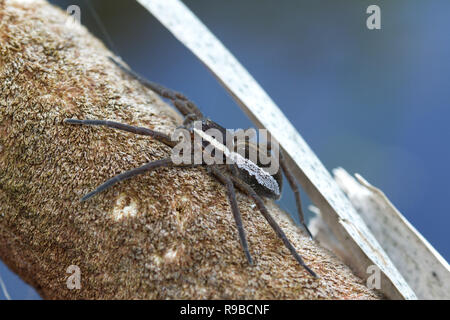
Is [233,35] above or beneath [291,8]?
beneath

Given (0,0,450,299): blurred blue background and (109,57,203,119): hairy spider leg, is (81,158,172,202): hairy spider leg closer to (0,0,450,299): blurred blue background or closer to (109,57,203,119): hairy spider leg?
(109,57,203,119): hairy spider leg

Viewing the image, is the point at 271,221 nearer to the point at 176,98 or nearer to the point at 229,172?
the point at 229,172

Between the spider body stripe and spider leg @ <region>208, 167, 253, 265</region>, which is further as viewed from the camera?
the spider body stripe

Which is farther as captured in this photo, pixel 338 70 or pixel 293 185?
pixel 338 70

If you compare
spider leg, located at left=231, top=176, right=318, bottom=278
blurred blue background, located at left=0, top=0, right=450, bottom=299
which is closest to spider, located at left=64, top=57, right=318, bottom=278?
spider leg, located at left=231, top=176, right=318, bottom=278

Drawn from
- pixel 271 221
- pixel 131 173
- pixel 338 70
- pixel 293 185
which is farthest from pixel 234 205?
pixel 338 70
